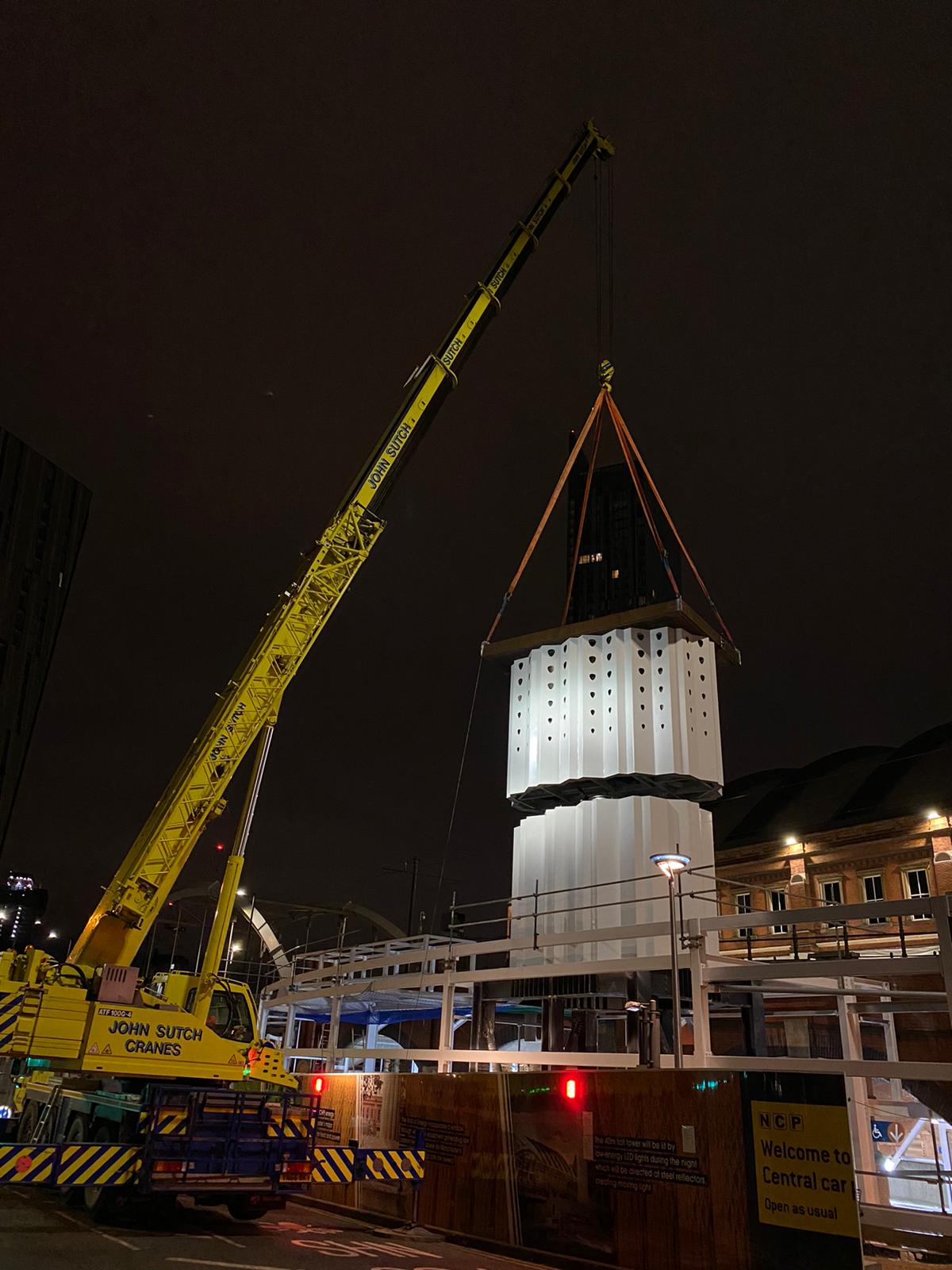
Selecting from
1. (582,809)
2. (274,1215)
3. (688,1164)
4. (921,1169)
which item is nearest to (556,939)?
(582,809)

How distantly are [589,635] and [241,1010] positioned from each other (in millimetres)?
9437

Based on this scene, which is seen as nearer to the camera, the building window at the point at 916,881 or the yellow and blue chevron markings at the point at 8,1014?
the yellow and blue chevron markings at the point at 8,1014

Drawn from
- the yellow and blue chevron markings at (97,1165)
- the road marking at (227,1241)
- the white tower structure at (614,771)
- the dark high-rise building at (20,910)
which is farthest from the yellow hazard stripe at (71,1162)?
the dark high-rise building at (20,910)

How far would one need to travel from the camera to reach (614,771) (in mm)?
17359

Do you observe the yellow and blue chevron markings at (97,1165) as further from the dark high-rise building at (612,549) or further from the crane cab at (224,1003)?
the dark high-rise building at (612,549)

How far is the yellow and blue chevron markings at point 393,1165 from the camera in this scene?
12.7m

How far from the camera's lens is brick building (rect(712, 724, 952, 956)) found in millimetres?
36344

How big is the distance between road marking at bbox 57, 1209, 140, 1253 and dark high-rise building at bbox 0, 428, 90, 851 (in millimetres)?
43494

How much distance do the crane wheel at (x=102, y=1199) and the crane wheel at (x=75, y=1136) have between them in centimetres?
25

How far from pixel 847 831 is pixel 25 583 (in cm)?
4575

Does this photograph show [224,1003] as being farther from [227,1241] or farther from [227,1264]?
[227,1264]

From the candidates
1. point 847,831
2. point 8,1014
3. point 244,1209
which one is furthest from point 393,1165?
point 847,831

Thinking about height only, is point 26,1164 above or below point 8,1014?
below

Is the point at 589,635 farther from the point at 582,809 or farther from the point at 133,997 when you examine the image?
the point at 133,997
